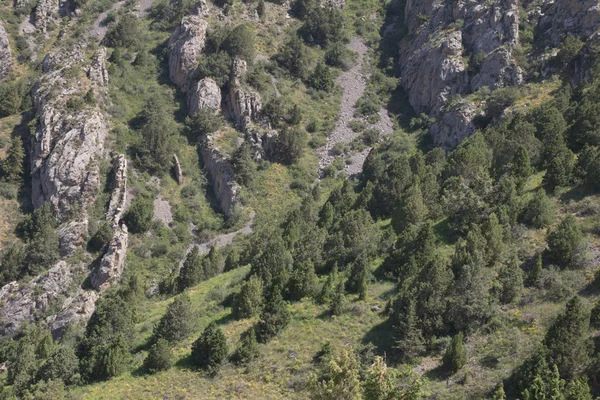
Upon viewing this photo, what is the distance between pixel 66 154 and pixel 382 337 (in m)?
50.2

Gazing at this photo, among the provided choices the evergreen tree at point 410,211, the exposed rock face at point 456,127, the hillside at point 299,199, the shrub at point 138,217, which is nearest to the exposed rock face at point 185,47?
the hillside at point 299,199

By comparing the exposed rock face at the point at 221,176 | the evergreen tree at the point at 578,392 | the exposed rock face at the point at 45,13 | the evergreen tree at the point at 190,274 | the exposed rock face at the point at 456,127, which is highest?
the exposed rock face at the point at 45,13

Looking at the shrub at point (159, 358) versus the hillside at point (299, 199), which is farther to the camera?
the shrub at point (159, 358)

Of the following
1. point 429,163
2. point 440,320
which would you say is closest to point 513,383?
point 440,320

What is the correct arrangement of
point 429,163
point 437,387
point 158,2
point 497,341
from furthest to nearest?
1. point 158,2
2. point 429,163
3. point 497,341
4. point 437,387

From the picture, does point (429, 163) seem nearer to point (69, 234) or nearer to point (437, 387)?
point (437, 387)

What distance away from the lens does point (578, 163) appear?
158 feet

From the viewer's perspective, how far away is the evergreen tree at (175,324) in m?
A: 40.1

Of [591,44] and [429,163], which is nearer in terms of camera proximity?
[429,163]

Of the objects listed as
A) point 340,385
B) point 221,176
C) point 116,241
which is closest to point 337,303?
point 340,385

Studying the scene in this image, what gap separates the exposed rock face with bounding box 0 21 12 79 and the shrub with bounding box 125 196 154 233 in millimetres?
35121

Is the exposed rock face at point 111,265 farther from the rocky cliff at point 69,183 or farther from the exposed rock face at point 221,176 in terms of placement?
the exposed rock face at point 221,176

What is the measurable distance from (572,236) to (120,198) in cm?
5036

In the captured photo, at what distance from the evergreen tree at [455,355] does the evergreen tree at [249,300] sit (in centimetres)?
1503
